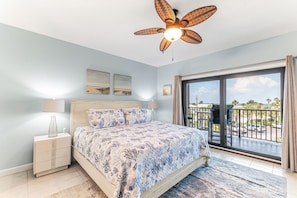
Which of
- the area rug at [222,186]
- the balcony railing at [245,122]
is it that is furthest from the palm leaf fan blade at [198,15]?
the balcony railing at [245,122]

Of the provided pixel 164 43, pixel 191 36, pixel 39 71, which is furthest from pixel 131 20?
pixel 39 71

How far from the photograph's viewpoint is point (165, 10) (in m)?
1.57

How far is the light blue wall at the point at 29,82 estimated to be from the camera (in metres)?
2.30

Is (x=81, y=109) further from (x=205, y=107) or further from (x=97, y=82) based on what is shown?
(x=205, y=107)

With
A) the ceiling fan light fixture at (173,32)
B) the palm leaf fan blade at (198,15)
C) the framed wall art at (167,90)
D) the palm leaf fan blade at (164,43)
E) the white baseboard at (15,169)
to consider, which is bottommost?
the white baseboard at (15,169)

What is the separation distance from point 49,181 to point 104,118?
1309 mm

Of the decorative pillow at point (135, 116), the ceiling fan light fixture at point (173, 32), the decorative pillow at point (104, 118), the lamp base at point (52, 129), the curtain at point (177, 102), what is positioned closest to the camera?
the ceiling fan light fixture at point (173, 32)

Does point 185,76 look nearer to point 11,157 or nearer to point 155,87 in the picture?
point 155,87

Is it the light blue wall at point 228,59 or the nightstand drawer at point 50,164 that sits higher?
the light blue wall at point 228,59

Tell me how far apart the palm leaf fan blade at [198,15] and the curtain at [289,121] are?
2.04 meters

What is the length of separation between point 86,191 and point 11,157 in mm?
1604

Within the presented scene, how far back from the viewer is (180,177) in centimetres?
198

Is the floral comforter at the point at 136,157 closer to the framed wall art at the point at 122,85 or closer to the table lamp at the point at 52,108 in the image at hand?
the table lamp at the point at 52,108

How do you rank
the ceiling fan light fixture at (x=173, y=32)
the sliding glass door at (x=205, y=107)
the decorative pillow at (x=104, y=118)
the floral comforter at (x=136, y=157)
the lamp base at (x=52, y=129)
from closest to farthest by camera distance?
the floral comforter at (x=136, y=157) → the ceiling fan light fixture at (x=173, y=32) → the lamp base at (x=52, y=129) → the decorative pillow at (x=104, y=118) → the sliding glass door at (x=205, y=107)
